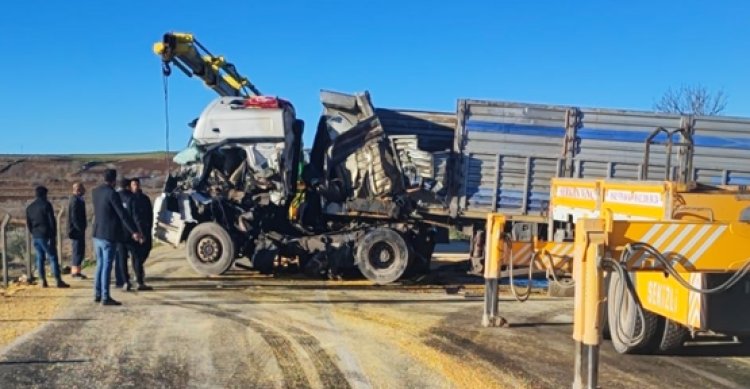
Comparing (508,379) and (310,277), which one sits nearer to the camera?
(508,379)

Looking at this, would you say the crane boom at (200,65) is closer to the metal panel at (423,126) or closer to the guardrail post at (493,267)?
the metal panel at (423,126)

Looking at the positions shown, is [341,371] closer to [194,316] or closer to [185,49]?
[194,316]

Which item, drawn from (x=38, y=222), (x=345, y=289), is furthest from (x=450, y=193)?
(x=38, y=222)

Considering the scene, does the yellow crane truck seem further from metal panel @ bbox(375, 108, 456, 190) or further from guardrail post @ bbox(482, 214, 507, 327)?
metal panel @ bbox(375, 108, 456, 190)

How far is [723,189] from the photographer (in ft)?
24.8

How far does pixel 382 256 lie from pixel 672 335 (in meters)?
6.26

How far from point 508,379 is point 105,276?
5.79m

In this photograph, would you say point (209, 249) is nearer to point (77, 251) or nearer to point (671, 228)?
point (77, 251)

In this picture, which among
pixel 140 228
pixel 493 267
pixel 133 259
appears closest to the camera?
pixel 493 267

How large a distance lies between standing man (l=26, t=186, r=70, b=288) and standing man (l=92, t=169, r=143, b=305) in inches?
75.9

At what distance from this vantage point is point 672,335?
23.3 feet

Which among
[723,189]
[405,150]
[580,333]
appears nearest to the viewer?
[580,333]

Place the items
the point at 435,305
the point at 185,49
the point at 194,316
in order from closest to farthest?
the point at 194,316 < the point at 435,305 < the point at 185,49

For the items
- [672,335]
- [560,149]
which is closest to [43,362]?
[672,335]
